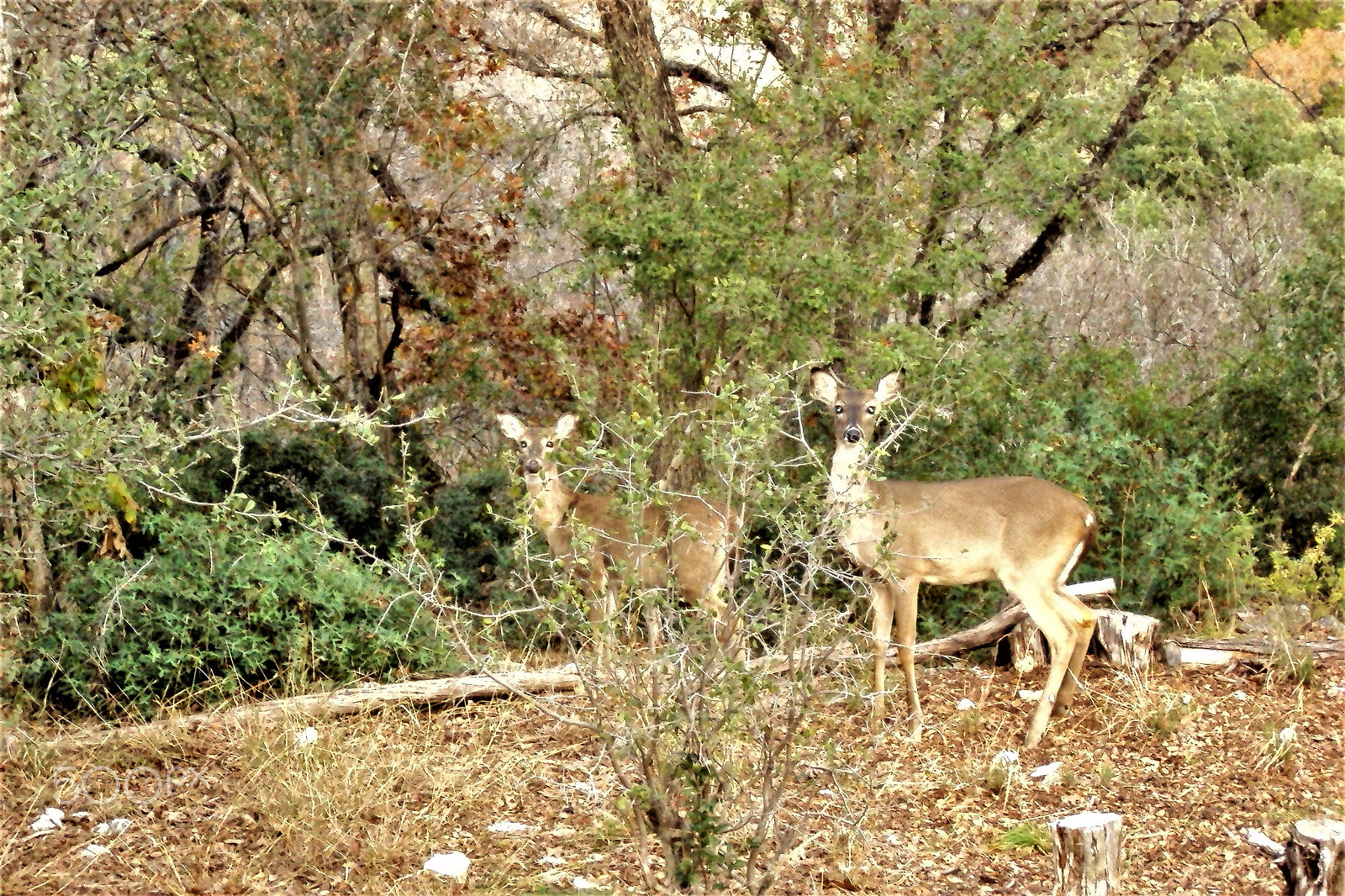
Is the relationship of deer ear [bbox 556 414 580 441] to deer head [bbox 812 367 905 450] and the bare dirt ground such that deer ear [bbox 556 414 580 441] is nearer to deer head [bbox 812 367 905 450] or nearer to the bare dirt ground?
deer head [bbox 812 367 905 450]

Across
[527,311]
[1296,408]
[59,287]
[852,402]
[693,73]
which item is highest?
[693,73]

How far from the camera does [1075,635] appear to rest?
7727 millimetres

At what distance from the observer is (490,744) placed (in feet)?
24.4

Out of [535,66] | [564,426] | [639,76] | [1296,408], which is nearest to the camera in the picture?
[564,426]

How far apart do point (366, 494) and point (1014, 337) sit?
177 inches

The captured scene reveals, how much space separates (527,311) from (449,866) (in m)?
6.95

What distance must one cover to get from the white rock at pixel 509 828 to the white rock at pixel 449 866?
1.45ft

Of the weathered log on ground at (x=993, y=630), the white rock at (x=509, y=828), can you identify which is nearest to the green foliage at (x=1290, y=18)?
the weathered log on ground at (x=993, y=630)

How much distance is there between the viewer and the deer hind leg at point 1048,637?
755 centimetres

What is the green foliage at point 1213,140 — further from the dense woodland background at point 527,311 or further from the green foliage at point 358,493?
the green foliage at point 358,493

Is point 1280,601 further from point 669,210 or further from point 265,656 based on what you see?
point 265,656

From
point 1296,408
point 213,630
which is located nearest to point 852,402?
point 213,630

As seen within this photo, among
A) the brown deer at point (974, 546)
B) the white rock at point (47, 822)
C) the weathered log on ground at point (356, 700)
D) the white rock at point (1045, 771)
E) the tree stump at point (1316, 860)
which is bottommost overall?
the white rock at point (1045, 771)

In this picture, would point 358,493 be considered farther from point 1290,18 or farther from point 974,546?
point 1290,18
